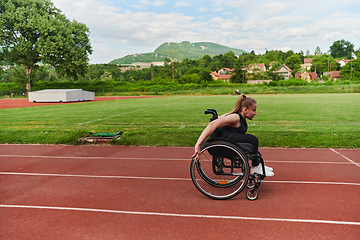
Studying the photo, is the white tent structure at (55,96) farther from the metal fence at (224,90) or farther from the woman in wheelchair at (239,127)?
the woman in wheelchair at (239,127)

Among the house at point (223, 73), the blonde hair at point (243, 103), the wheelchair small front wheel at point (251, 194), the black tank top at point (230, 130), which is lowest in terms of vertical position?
the wheelchair small front wheel at point (251, 194)

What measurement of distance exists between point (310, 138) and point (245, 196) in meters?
5.38

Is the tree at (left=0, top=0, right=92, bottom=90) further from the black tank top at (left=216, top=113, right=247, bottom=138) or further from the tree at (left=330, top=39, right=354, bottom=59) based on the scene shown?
the tree at (left=330, top=39, right=354, bottom=59)

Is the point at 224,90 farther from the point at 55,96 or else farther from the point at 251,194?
the point at 251,194

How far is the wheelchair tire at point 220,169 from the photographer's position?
13.3ft

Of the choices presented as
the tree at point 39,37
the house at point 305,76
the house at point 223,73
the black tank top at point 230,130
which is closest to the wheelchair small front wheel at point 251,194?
the black tank top at point 230,130

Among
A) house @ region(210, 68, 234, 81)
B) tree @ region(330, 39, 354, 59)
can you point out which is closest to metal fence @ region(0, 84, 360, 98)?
house @ region(210, 68, 234, 81)

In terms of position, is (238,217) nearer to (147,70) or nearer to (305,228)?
(305,228)

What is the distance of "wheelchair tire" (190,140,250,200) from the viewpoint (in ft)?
13.3

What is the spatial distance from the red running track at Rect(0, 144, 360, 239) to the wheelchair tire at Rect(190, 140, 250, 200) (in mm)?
197

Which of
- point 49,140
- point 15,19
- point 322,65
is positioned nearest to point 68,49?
point 15,19

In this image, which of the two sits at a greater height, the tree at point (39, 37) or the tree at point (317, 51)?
the tree at point (317, 51)

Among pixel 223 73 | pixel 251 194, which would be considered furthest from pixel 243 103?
pixel 223 73

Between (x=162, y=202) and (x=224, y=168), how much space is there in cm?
108
